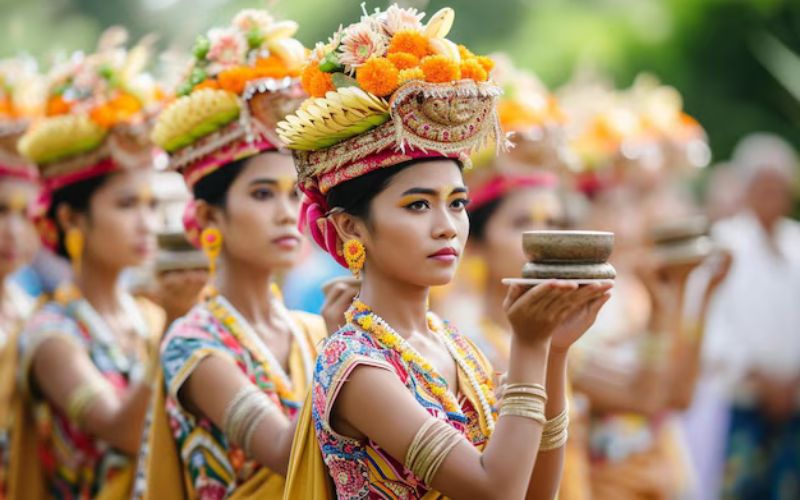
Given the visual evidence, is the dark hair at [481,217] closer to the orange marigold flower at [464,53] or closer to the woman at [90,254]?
the woman at [90,254]

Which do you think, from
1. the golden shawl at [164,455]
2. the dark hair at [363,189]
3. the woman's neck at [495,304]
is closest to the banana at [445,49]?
the dark hair at [363,189]

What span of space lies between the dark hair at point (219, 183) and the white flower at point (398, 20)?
1089 mm

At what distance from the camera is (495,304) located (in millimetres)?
6160

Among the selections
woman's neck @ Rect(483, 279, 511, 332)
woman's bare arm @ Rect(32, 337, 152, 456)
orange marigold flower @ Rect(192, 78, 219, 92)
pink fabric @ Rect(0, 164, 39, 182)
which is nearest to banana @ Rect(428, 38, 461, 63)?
orange marigold flower @ Rect(192, 78, 219, 92)

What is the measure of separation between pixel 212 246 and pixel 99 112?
117cm

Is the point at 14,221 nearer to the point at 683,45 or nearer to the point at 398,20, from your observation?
the point at 398,20

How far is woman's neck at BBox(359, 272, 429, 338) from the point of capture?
3.50 meters

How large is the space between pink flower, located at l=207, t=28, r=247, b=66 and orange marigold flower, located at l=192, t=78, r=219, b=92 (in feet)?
0.23

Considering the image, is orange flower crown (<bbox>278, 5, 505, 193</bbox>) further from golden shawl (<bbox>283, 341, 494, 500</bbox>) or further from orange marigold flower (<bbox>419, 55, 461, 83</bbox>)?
golden shawl (<bbox>283, 341, 494, 500</bbox>)

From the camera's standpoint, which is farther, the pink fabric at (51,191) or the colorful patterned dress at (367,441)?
the pink fabric at (51,191)

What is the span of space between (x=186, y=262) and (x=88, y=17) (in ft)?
12.1

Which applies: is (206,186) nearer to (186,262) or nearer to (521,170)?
(186,262)

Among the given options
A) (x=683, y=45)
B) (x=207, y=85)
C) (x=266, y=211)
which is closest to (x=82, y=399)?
(x=266, y=211)

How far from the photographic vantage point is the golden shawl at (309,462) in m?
3.48
